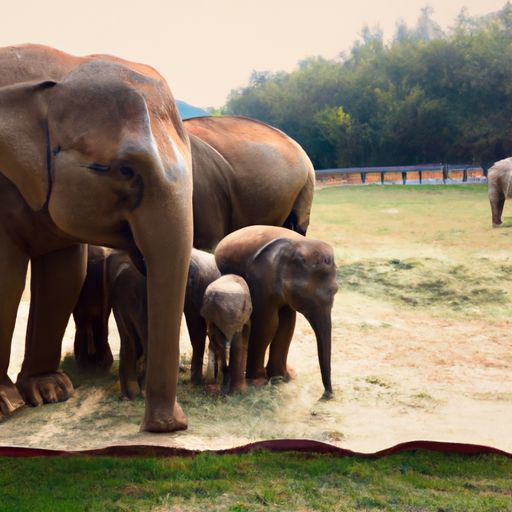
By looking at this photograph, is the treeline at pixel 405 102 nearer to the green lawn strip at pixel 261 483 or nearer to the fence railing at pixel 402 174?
the fence railing at pixel 402 174

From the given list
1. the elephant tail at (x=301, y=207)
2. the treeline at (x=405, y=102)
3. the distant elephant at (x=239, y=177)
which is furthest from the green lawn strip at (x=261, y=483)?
the treeline at (x=405, y=102)

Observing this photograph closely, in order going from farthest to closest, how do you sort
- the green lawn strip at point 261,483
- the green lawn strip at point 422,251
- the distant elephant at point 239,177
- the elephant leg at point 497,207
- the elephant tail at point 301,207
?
the elephant leg at point 497,207 < the green lawn strip at point 422,251 < the elephant tail at point 301,207 < the distant elephant at point 239,177 < the green lawn strip at point 261,483

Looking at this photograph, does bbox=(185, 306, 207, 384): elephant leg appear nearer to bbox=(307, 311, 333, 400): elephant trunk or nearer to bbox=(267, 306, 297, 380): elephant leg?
bbox=(267, 306, 297, 380): elephant leg

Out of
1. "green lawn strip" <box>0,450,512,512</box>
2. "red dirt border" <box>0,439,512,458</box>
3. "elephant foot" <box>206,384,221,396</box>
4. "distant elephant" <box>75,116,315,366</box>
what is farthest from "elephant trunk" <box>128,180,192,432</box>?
"distant elephant" <box>75,116,315,366</box>

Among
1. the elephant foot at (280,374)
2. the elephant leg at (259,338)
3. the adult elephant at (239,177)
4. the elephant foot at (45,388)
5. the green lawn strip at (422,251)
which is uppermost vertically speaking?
the adult elephant at (239,177)

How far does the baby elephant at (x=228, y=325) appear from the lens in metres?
4.25

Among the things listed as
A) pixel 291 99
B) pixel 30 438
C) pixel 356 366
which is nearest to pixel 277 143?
pixel 356 366

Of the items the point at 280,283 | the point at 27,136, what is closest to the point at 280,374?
the point at 280,283

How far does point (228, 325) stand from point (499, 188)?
8877mm

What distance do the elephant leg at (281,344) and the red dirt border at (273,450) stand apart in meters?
1.11

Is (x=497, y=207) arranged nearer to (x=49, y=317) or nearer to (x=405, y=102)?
(x=49, y=317)

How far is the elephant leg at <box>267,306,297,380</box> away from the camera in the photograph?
4.79 m

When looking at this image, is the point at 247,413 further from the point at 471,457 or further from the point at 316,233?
the point at 316,233

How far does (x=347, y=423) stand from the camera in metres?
4.17
